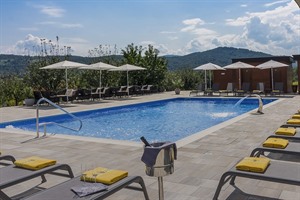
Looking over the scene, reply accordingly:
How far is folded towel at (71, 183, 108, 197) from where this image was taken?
2.97 meters

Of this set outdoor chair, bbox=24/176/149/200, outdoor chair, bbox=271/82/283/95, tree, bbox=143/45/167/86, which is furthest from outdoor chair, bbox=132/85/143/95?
outdoor chair, bbox=24/176/149/200

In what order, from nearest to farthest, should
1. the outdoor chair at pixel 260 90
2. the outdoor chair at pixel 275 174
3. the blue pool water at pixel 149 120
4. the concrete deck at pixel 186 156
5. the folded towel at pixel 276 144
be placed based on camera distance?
the outdoor chair at pixel 275 174 < the concrete deck at pixel 186 156 < the folded towel at pixel 276 144 < the blue pool water at pixel 149 120 < the outdoor chair at pixel 260 90

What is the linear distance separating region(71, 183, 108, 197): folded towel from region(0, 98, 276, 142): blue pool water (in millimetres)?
6017

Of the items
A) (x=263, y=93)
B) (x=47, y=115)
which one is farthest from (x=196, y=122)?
(x=263, y=93)

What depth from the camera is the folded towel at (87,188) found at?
297cm

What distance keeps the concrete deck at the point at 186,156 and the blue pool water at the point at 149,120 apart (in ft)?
6.56

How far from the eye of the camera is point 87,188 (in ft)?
10.0

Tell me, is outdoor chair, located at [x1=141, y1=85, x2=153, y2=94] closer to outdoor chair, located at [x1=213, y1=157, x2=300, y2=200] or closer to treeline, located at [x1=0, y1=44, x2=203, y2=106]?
treeline, located at [x1=0, y1=44, x2=203, y2=106]

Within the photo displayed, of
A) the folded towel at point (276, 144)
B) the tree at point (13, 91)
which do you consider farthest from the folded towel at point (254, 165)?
the tree at point (13, 91)

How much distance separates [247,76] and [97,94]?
36.7ft

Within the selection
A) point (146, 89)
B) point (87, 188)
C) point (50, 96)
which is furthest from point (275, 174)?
point (146, 89)

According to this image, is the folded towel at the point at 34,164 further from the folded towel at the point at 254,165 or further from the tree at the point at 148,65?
the tree at the point at 148,65

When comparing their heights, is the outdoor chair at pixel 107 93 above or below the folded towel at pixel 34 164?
above

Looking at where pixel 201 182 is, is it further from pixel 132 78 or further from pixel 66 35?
pixel 66 35
